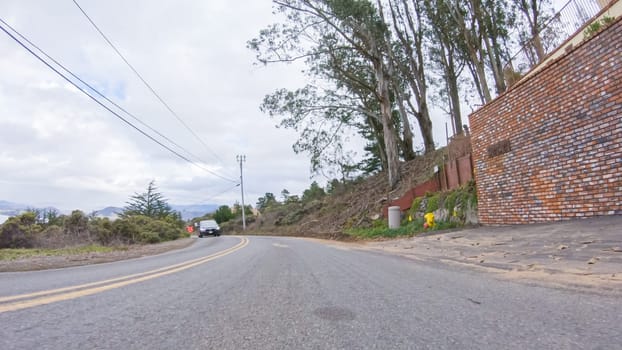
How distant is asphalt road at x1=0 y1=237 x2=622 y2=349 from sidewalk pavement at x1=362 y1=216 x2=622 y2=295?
692mm

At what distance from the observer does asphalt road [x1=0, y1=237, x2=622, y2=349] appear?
2.13 metres

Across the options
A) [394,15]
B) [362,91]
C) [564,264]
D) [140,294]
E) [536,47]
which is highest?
[394,15]

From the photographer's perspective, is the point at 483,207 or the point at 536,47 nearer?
the point at 483,207

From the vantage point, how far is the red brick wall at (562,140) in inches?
259

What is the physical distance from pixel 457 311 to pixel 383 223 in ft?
55.0

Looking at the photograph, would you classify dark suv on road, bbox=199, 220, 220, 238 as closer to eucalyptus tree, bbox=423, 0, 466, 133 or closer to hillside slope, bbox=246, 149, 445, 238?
hillside slope, bbox=246, 149, 445, 238

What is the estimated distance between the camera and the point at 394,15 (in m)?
24.9

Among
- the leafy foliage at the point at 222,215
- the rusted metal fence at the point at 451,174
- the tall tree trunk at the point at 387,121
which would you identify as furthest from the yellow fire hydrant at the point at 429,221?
the leafy foliage at the point at 222,215

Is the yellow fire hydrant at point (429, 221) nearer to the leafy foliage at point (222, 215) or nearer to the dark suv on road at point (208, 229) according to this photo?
the dark suv on road at point (208, 229)

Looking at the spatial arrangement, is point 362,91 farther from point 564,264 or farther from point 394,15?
point 564,264

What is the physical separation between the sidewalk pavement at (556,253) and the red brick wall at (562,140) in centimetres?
59

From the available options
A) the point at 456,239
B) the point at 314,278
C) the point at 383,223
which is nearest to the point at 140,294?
the point at 314,278

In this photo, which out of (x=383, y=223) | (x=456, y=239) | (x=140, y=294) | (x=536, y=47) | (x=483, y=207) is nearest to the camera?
(x=140, y=294)

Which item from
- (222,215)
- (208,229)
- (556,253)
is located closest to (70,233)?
(208,229)
